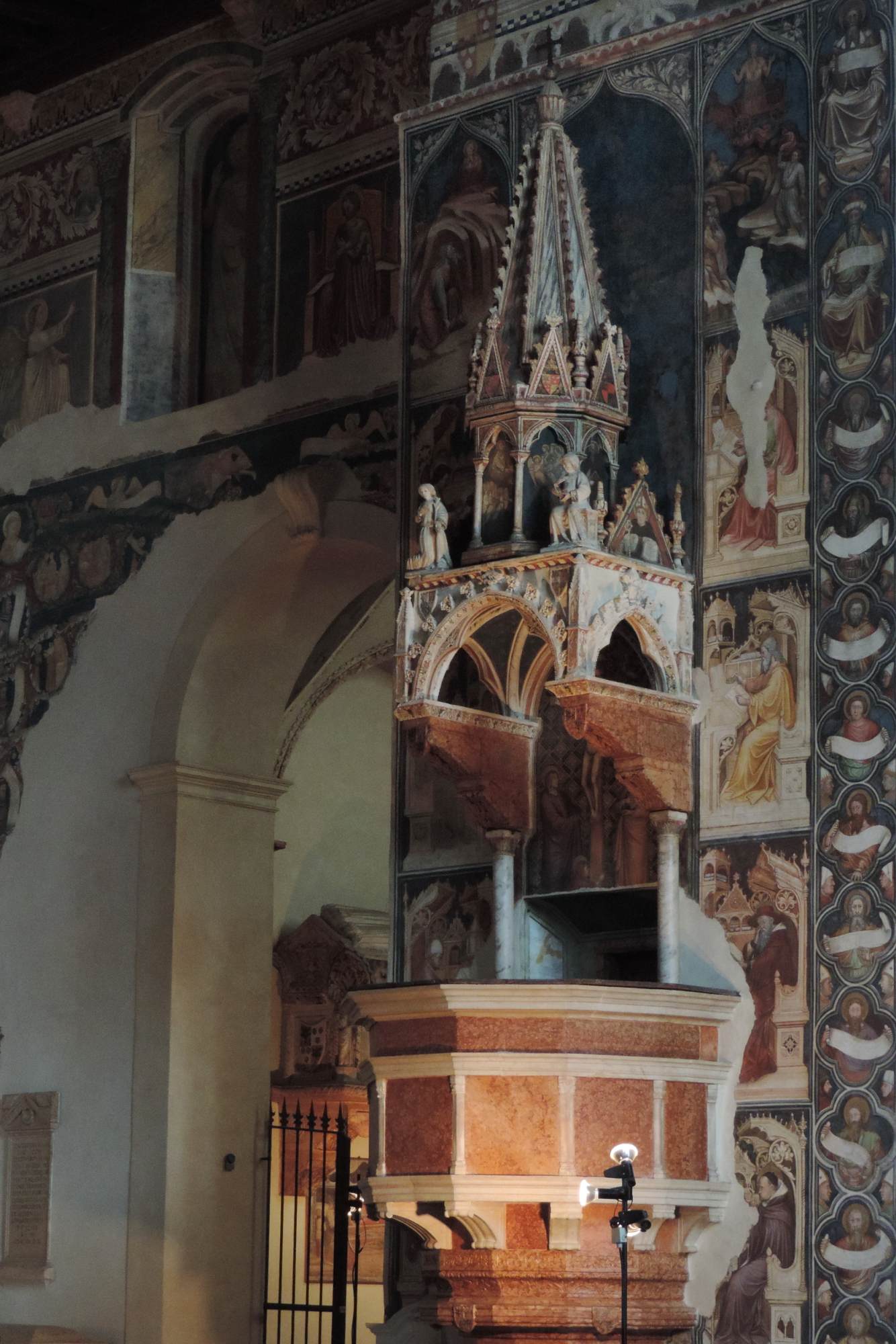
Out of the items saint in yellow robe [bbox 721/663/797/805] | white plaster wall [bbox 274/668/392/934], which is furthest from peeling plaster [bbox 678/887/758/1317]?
white plaster wall [bbox 274/668/392/934]

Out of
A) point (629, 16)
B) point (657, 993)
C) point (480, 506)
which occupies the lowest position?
point (657, 993)

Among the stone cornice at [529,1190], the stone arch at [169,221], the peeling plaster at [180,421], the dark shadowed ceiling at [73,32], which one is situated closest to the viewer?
the stone cornice at [529,1190]

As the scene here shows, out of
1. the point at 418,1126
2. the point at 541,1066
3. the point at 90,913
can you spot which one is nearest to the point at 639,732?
the point at 541,1066

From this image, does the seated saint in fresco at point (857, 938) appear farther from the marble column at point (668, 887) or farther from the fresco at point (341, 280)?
the fresco at point (341, 280)

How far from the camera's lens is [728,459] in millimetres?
11148

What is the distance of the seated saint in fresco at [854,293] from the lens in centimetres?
1073

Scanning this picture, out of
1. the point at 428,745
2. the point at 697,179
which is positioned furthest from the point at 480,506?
the point at 697,179

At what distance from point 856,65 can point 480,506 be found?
8.71 ft

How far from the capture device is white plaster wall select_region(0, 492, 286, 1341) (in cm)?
1480

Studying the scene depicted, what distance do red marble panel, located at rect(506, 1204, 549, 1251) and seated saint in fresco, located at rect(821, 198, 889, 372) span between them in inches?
157

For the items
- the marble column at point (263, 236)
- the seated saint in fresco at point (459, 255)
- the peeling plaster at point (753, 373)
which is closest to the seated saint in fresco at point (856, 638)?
the peeling plaster at point (753, 373)

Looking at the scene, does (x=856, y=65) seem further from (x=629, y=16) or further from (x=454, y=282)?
(x=454, y=282)

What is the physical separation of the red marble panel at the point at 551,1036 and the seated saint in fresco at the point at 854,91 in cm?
400

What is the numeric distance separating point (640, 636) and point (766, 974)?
1631 millimetres
